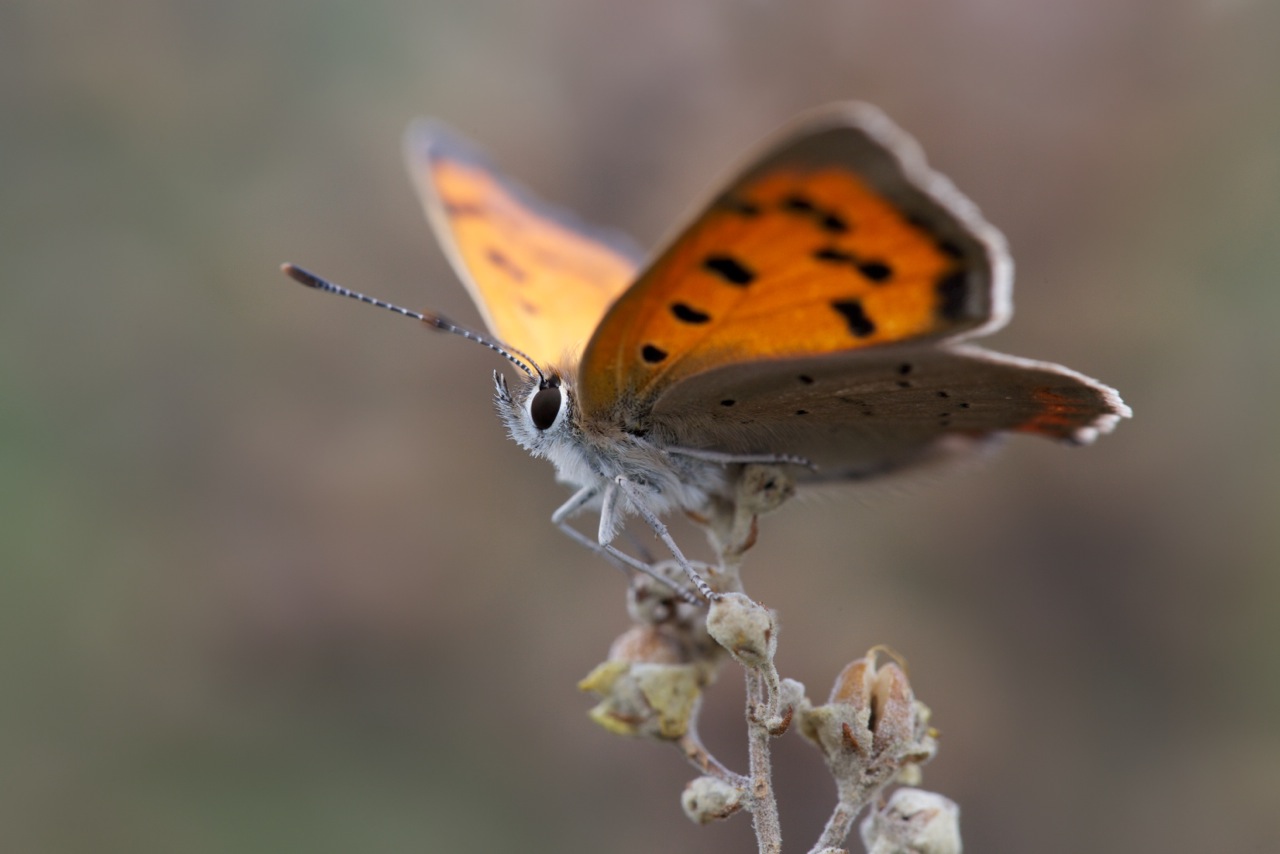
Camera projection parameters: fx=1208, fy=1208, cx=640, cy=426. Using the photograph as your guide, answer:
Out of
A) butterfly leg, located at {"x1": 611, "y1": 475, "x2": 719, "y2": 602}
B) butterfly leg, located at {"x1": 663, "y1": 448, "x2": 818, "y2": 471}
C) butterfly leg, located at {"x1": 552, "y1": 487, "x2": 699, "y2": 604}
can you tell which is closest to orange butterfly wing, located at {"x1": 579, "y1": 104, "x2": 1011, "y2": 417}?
butterfly leg, located at {"x1": 663, "y1": 448, "x2": 818, "y2": 471}

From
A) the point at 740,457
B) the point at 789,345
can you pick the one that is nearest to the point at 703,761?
the point at 740,457

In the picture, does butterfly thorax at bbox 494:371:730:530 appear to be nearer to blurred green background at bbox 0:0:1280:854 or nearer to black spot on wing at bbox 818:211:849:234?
black spot on wing at bbox 818:211:849:234

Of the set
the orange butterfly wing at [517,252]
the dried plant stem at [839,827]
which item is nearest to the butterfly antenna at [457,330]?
the orange butterfly wing at [517,252]

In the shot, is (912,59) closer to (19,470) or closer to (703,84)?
(703,84)

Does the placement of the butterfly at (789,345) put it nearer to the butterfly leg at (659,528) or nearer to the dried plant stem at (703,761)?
the butterfly leg at (659,528)

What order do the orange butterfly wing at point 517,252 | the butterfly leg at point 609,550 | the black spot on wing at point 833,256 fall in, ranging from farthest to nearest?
the orange butterfly wing at point 517,252
the butterfly leg at point 609,550
the black spot on wing at point 833,256

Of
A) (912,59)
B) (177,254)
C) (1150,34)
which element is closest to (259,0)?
(177,254)

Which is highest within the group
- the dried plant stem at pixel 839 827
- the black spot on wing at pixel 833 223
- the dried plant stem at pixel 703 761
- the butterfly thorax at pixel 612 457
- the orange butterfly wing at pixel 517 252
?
the orange butterfly wing at pixel 517 252
